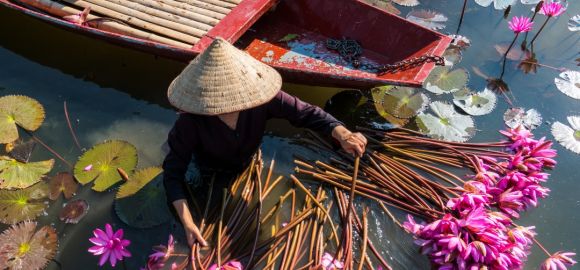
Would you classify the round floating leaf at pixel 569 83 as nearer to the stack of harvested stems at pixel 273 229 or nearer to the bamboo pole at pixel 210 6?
the stack of harvested stems at pixel 273 229

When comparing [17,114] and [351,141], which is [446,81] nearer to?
[351,141]

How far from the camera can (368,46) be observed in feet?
14.7

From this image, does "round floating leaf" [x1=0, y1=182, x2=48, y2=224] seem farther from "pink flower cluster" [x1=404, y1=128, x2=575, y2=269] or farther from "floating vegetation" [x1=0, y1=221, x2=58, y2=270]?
"pink flower cluster" [x1=404, y1=128, x2=575, y2=269]

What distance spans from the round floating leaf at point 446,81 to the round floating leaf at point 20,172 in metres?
3.89

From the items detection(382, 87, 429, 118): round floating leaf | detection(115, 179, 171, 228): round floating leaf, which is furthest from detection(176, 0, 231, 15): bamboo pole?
detection(115, 179, 171, 228): round floating leaf

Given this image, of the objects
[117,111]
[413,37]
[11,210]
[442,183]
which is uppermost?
[413,37]

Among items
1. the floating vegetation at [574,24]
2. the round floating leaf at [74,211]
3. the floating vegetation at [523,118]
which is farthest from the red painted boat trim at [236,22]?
the floating vegetation at [574,24]

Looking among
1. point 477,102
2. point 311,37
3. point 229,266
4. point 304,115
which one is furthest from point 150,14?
point 477,102

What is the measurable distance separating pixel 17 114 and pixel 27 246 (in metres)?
1.47

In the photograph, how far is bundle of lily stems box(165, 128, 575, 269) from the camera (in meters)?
2.79

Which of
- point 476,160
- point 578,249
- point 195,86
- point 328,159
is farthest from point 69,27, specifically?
point 578,249

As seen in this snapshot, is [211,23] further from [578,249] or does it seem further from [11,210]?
[578,249]

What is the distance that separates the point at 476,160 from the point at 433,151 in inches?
14.9

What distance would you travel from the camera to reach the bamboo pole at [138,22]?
409 cm
